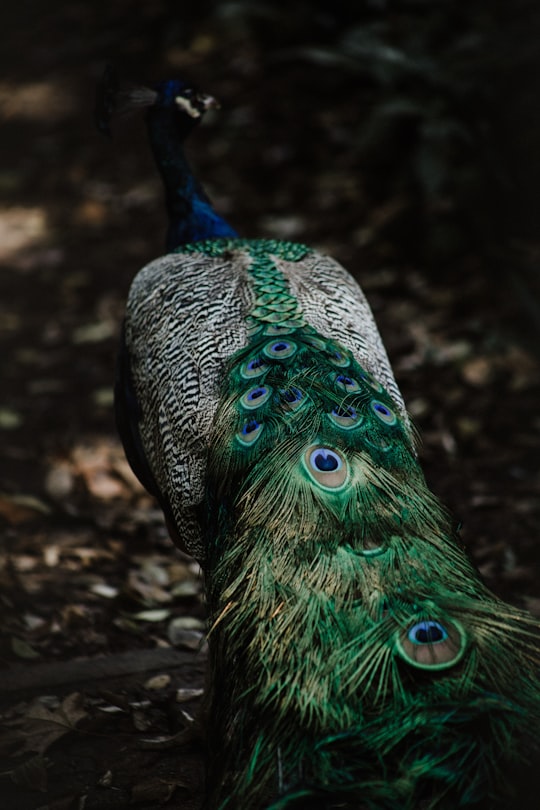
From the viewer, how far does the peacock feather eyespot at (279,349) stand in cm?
264

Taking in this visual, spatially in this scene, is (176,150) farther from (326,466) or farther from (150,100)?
(326,466)

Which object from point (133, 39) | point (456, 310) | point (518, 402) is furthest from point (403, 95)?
point (133, 39)

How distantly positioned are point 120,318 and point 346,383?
359 centimetres

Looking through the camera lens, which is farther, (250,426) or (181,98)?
(181,98)

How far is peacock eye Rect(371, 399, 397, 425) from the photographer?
251cm

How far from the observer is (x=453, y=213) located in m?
6.06

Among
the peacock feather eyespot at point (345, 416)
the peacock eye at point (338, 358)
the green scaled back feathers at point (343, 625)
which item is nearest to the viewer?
the green scaled back feathers at point (343, 625)

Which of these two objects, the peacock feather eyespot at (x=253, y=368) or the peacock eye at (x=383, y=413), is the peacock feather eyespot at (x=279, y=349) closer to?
the peacock feather eyespot at (x=253, y=368)

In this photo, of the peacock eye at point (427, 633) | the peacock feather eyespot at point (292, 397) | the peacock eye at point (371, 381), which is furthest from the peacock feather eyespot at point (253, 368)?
the peacock eye at point (427, 633)

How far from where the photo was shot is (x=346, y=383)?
8.41 ft

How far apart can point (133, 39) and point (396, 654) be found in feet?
25.7

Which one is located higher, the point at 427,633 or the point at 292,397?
the point at 292,397

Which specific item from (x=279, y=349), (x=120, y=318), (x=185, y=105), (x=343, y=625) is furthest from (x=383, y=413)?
(x=120, y=318)

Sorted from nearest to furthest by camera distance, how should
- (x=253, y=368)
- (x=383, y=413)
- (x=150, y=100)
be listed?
1. (x=383, y=413)
2. (x=253, y=368)
3. (x=150, y=100)
